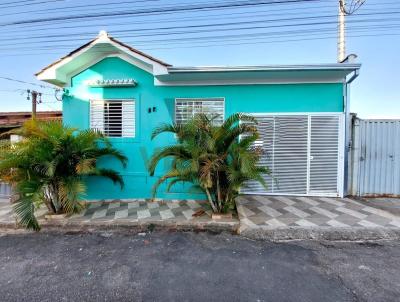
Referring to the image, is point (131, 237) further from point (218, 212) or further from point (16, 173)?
point (16, 173)

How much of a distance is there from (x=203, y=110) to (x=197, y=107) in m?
0.22

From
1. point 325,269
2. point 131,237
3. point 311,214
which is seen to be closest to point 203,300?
point 325,269

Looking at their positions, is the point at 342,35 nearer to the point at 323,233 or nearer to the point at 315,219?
the point at 315,219

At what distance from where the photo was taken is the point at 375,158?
20.2ft

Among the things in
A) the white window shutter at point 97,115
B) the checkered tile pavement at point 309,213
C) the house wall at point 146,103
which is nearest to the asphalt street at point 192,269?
the checkered tile pavement at point 309,213

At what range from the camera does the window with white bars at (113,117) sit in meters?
6.23

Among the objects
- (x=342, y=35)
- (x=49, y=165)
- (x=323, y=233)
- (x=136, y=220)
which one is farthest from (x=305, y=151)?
(x=49, y=165)

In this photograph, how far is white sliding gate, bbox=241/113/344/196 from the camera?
5996 millimetres

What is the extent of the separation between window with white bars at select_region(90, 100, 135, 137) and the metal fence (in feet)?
20.3

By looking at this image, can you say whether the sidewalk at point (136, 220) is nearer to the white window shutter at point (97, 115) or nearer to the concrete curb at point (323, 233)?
the concrete curb at point (323, 233)

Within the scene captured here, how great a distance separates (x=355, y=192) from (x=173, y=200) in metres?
5.03

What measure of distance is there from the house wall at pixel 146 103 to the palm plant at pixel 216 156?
1592 mm

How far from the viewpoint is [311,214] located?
4.80m

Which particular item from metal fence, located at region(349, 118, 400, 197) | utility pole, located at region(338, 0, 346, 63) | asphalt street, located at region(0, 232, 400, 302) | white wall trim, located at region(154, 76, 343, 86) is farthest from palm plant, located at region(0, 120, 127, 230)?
utility pole, located at region(338, 0, 346, 63)
